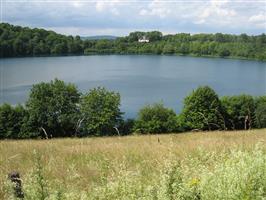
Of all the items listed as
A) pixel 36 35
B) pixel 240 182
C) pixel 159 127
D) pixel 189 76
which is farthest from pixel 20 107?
pixel 36 35

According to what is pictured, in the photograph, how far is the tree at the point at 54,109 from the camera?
48844 millimetres

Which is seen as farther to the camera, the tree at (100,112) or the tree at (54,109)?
the tree at (54,109)

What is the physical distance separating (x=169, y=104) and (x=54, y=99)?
23542 mm

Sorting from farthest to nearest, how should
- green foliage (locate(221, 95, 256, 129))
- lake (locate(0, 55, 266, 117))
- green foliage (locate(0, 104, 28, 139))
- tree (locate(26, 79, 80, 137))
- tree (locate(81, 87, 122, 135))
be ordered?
lake (locate(0, 55, 266, 117)) < green foliage (locate(221, 95, 256, 129)) < tree (locate(26, 79, 80, 137)) < tree (locate(81, 87, 122, 135)) < green foliage (locate(0, 104, 28, 139))

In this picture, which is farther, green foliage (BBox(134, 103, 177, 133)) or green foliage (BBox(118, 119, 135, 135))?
green foliage (BBox(118, 119, 135, 135))

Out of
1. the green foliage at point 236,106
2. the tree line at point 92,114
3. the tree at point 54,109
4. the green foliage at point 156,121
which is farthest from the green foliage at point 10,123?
the green foliage at point 236,106

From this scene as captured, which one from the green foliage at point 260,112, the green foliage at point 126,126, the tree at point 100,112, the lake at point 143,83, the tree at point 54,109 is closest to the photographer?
the green foliage at point 260,112

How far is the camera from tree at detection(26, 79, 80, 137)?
48844mm

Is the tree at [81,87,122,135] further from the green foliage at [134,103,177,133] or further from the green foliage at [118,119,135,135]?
the green foliage at [134,103,177,133]

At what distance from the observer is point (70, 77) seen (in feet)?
340

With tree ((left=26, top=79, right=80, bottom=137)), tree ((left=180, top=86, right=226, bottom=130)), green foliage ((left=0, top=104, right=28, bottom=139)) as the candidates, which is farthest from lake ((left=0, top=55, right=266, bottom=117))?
green foliage ((left=0, top=104, right=28, bottom=139))

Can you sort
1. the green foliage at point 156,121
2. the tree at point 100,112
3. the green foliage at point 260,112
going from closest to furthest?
the green foliage at point 260,112 < the tree at point 100,112 < the green foliage at point 156,121

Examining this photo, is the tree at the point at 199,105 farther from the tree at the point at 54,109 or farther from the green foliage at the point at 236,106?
the tree at the point at 54,109

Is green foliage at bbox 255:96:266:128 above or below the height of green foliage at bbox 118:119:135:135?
above
